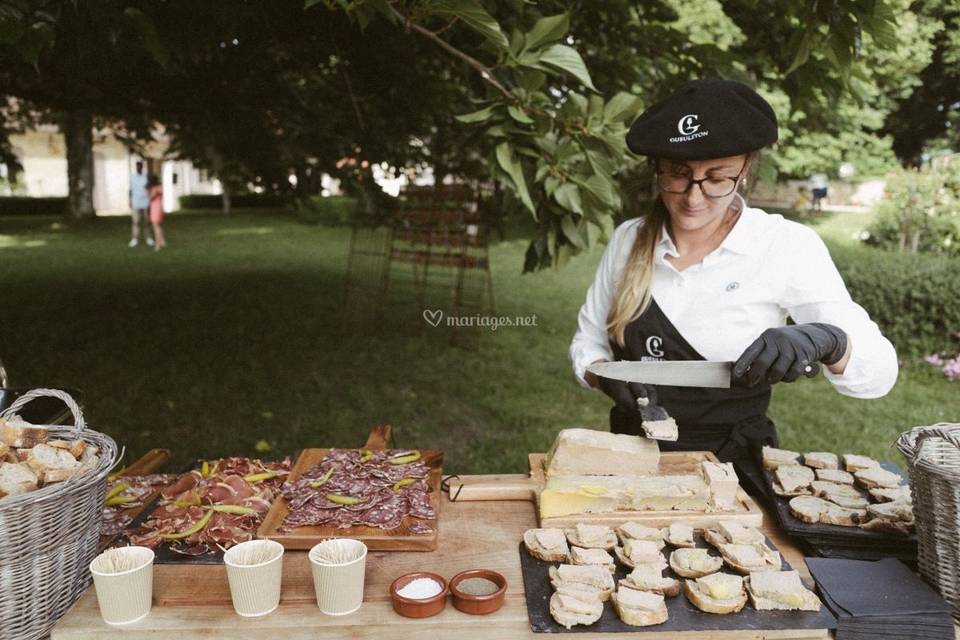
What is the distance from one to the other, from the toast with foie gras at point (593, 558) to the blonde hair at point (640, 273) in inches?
42.4

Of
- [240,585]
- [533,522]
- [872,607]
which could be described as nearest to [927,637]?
[872,607]

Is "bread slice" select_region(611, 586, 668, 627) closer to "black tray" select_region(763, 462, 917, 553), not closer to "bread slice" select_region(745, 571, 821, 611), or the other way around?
"bread slice" select_region(745, 571, 821, 611)

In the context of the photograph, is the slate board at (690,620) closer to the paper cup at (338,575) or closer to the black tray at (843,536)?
the black tray at (843,536)

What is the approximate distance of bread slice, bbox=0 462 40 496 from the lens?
158cm

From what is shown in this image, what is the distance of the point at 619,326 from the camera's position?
8.92 ft

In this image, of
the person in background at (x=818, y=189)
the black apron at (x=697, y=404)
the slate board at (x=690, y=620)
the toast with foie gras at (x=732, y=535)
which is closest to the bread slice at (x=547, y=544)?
the slate board at (x=690, y=620)

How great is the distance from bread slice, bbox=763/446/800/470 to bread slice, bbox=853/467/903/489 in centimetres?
19

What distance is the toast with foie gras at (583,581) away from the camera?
168 centimetres

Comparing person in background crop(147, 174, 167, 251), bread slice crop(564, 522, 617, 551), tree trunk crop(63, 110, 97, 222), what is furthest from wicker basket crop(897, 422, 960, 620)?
tree trunk crop(63, 110, 97, 222)

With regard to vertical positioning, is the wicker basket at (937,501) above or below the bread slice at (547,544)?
above

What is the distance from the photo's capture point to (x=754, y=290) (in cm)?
254

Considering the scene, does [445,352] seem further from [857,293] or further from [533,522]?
[533,522]

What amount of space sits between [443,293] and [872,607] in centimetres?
984

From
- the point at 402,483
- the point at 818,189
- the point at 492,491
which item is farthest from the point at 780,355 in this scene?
the point at 818,189
